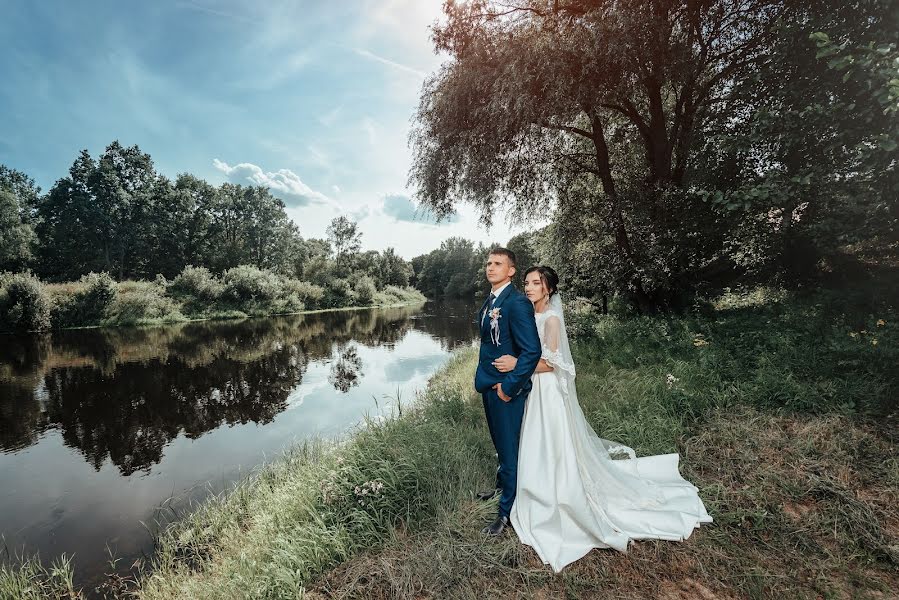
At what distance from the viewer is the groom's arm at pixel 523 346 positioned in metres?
2.78

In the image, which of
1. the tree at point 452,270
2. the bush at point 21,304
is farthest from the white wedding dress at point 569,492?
the tree at point 452,270

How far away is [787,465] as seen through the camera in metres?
3.62

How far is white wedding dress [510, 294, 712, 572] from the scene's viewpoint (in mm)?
2879

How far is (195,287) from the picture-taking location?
34.8 meters

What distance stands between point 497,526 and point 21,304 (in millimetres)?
34157

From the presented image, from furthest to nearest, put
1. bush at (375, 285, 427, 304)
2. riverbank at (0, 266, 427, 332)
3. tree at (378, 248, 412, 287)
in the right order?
tree at (378, 248, 412, 287), bush at (375, 285, 427, 304), riverbank at (0, 266, 427, 332)

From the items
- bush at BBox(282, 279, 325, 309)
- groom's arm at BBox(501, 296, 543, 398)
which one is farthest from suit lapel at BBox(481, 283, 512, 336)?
bush at BBox(282, 279, 325, 309)

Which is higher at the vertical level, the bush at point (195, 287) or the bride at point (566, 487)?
the bush at point (195, 287)

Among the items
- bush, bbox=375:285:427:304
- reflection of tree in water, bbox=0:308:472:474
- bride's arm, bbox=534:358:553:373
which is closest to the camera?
bride's arm, bbox=534:358:553:373

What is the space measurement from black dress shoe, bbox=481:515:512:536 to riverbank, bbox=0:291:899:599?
0.10 meters

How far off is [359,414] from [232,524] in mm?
4228

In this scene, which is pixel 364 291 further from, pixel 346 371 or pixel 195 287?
pixel 346 371

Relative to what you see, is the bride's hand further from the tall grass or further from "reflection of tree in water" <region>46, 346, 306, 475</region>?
"reflection of tree in water" <region>46, 346, 306, 475</region>

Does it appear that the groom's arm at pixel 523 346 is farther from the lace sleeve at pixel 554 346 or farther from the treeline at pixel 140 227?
the treeline at pixel 140 227
